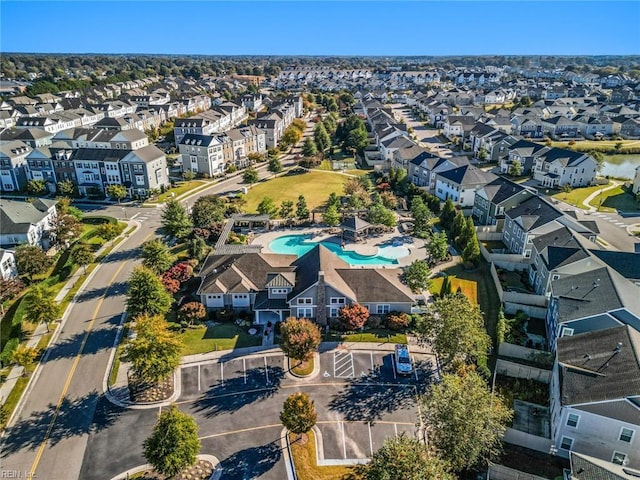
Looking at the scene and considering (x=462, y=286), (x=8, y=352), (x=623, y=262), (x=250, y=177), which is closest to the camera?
(x=8, y=352)

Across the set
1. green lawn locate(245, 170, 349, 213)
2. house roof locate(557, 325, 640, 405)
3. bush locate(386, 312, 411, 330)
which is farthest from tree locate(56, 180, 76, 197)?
house roof locate(557, 325, 640, 405)

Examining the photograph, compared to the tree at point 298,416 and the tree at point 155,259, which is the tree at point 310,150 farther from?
the tree at point 298,416

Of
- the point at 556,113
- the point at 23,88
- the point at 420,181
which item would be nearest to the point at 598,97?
the point at 556,113

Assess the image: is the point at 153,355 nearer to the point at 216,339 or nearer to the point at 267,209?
the point at 216,339

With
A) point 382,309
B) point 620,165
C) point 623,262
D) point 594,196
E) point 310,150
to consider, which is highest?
point 310,150

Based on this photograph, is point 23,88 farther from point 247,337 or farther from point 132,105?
point 247,337

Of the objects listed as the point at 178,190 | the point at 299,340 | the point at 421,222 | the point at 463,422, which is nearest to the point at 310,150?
the point at 178,190

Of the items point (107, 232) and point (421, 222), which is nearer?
point (107, 232)
